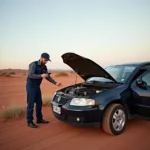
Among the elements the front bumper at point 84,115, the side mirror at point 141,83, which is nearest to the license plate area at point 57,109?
the front bumper at point 84,115

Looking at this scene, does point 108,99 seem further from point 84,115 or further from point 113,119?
point 84,115

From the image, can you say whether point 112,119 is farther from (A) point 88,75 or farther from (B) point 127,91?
(A) point 88,75

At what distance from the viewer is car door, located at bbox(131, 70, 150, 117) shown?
4.95 m

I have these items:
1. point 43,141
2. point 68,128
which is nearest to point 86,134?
point 68,128

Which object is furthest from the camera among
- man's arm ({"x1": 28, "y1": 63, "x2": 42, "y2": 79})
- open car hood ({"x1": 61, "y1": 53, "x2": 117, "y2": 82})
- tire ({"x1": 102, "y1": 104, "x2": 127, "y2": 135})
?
man's arm ({"x1": 28, "y1": 63, "x2": 42, "y2": 79})

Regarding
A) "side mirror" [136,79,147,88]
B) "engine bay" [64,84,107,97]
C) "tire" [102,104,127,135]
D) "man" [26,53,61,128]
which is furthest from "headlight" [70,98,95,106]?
"side mirror" [136,79,147,88]

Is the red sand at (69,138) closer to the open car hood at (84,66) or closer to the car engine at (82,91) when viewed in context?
the car engine at (82,91)

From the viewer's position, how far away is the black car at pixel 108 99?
4.54m

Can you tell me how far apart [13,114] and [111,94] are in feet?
11.7

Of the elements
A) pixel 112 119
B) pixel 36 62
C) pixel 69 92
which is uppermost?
pixel 36 62

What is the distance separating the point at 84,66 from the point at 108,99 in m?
1.39

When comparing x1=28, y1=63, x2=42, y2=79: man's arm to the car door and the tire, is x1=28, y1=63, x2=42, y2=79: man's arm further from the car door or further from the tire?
the car door

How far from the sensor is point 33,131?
5.21m

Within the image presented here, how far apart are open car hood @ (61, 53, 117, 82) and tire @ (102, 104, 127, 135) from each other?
80cm
